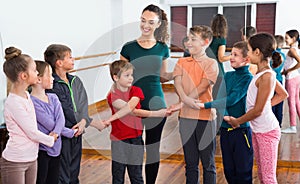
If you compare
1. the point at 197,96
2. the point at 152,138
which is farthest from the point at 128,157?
the point at 197,96

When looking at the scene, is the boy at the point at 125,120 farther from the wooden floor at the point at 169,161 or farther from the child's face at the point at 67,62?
the wooden floor at the point at 169,161

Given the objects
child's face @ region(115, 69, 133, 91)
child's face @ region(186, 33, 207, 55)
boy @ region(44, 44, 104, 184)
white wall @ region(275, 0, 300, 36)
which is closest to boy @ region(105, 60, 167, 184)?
child's face @ region(115, 69, 133, 91)

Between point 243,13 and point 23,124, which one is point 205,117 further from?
point 243,13

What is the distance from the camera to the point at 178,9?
809 centimetres

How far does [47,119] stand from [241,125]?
3.57ft

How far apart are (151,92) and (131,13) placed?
4.69m

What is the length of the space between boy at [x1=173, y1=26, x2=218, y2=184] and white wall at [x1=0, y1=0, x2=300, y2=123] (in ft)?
1.35

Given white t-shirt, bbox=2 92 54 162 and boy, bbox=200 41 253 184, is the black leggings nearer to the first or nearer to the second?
boy, bbox=200 41 253 184

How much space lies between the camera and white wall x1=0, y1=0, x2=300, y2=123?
3768mm

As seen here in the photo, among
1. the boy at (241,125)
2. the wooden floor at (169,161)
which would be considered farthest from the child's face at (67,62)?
the boy at (241,125)

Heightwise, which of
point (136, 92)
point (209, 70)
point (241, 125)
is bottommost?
point (241, 125)

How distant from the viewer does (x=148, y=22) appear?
7.23ft

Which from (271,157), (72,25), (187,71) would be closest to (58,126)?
(187,71)

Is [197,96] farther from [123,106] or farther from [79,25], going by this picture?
[79,25]
